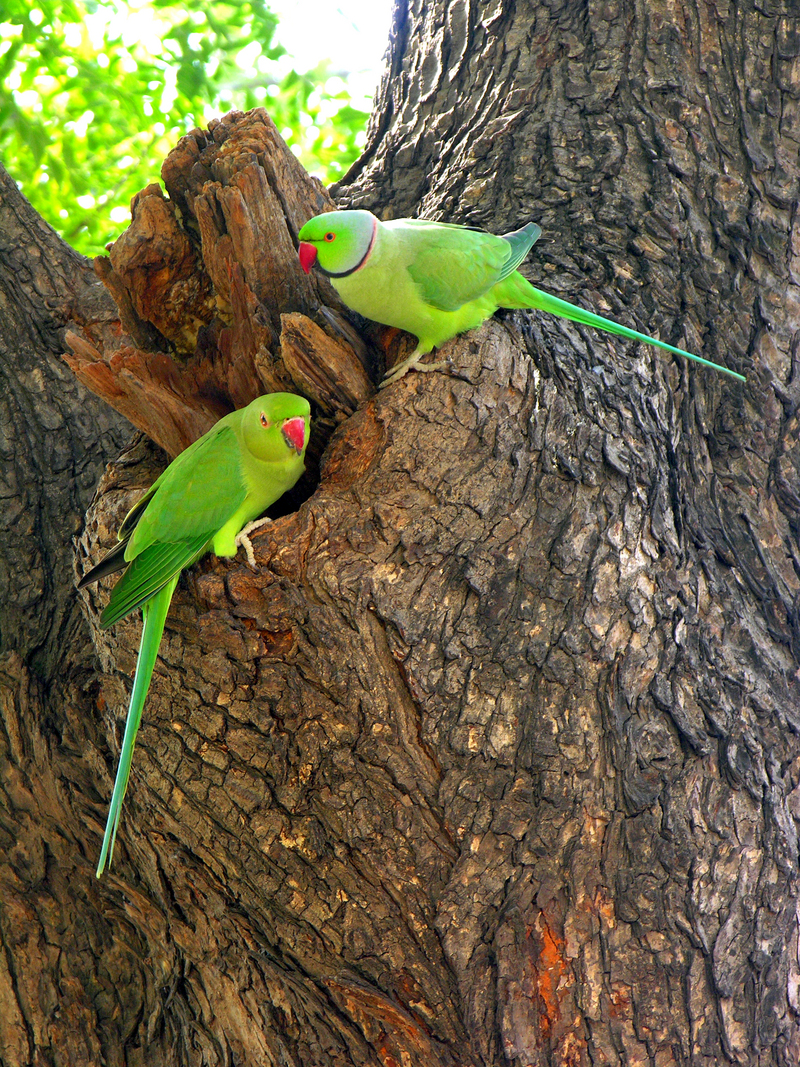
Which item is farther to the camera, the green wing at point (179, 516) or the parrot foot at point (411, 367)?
the parrot foot at point (411, 367)

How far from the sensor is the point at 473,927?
6.20ft

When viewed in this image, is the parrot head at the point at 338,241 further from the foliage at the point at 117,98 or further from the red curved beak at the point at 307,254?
the foliage at the point at 117,98

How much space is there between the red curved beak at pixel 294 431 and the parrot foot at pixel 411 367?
0.91ft

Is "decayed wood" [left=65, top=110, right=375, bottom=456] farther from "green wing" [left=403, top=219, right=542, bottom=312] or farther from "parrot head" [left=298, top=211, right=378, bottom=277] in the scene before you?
"green wing" [left=403, top=219, right=542, bottom=312]

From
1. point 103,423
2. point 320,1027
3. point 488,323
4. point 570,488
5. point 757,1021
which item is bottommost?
point 757,1021

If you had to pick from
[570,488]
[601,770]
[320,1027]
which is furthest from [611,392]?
[320,1027]

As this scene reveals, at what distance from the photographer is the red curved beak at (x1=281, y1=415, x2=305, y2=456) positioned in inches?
88.0

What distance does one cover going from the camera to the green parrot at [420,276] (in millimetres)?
2338

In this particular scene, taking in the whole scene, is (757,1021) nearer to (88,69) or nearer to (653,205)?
(653,205)

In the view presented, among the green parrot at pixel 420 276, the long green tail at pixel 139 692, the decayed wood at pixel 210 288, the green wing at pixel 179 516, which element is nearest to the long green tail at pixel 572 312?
the green parrot at pixel 420 276

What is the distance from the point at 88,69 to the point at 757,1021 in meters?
5.80

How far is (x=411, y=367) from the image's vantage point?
7.41ft

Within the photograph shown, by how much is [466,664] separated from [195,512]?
3.00 ft

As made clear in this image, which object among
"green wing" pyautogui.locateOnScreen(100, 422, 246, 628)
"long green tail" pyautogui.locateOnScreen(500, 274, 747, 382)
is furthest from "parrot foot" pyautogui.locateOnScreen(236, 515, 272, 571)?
"long green tail" pyautogui.locateOnScreen(500, 274, 747, 382)
